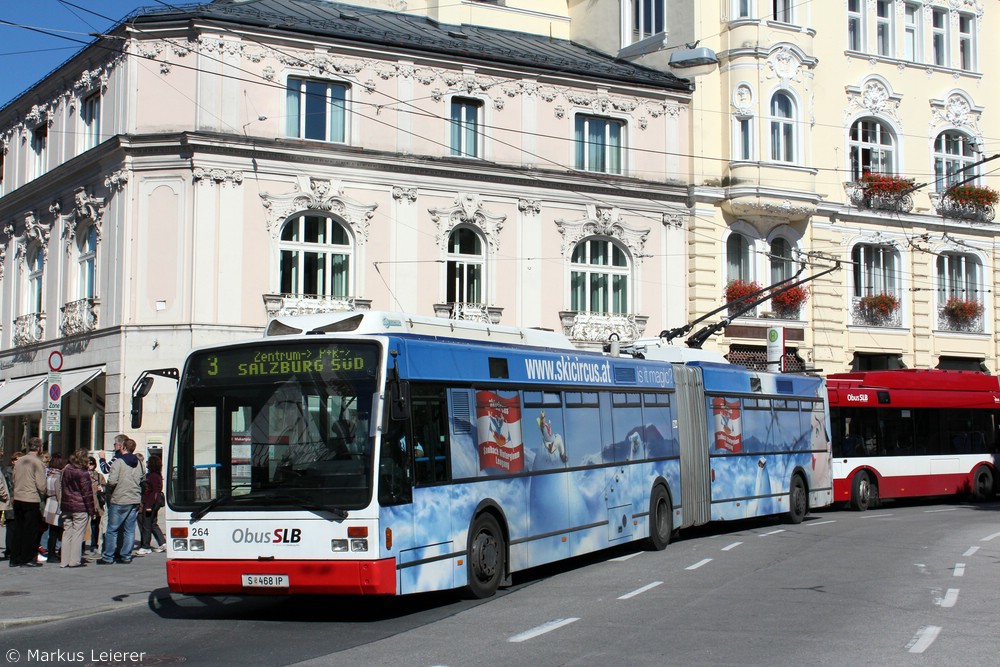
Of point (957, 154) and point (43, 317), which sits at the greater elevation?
point (957, 154)

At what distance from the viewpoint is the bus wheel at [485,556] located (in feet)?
44.6

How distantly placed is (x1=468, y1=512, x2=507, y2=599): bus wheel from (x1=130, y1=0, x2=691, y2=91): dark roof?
1957 cm

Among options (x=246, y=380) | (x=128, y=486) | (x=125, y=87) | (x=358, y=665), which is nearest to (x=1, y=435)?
(x=125, y=87)

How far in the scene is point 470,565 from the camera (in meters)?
13.5

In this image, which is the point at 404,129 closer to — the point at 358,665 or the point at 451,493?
the point at 451,493

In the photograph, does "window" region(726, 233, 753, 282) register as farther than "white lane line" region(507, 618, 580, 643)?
Yes

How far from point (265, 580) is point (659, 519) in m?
8.70

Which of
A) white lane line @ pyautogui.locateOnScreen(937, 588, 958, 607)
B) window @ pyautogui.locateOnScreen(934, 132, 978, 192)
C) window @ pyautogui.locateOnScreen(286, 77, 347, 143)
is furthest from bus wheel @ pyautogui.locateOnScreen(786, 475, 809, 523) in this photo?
window @ pyautogui.locateOnScreen(934, 132, 978, 192)

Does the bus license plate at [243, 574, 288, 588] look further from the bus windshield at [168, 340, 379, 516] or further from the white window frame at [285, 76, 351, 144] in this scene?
the white window frame at [285, 76, 351, 144]

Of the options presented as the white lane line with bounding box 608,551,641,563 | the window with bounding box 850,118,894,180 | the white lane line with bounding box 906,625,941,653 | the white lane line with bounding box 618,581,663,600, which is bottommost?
the white lane line with bounding box 608,551,641,563

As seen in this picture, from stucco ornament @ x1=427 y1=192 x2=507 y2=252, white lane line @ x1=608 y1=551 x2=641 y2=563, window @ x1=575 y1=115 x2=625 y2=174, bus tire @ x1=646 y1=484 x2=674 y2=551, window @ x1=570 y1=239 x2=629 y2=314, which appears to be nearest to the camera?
white lane line @ x1=608 y1=551 x2=641 y2=563

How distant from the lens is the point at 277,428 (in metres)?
12.2

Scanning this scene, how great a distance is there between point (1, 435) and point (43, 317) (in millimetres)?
4625

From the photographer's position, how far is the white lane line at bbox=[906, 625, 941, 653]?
33.0ft
